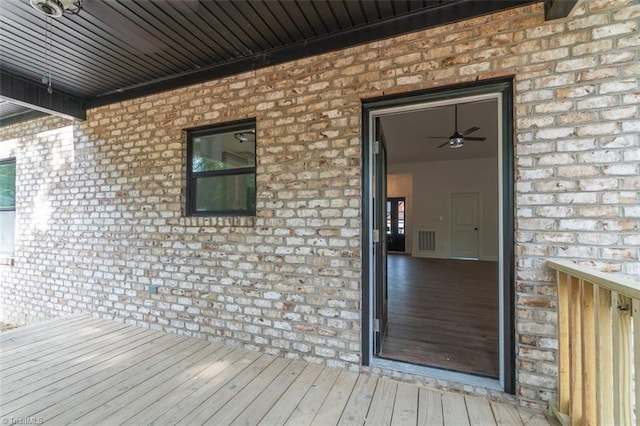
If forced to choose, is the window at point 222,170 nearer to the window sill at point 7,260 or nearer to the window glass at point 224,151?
the window glass at point 224,151

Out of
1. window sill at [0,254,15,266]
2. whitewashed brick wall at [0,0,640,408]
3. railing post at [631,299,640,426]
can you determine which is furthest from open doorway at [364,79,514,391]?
window sill at [0,254,15,266]

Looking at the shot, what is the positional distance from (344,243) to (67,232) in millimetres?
3926

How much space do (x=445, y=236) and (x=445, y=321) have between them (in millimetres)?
5791

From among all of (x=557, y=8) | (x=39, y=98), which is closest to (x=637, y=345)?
(x=557, y=8)

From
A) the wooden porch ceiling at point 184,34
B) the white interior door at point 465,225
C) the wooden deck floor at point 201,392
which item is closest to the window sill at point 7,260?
the wooden deck floor at point 201,392

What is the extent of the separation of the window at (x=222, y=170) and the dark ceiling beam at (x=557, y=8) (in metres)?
2.42

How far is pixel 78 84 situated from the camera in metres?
3.37

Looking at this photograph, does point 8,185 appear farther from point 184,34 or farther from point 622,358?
point 622,358

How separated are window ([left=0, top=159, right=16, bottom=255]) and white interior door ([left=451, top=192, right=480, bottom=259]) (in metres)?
9.82

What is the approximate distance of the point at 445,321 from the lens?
3338 millimetres

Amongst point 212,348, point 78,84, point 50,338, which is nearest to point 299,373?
point 212,348

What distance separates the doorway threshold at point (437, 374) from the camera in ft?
6.71

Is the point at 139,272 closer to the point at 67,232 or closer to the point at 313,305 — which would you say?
the point at 67,232

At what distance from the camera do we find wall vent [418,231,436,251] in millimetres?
8773
